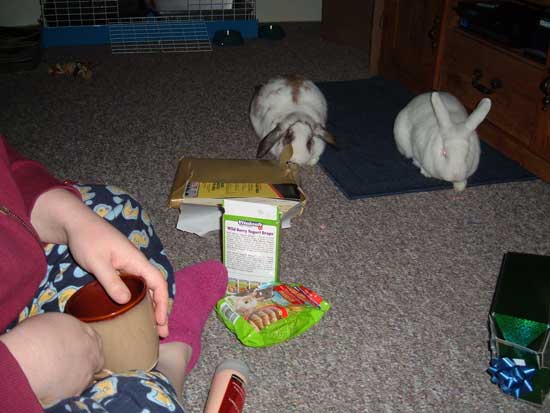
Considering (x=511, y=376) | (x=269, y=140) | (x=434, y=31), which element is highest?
(x=434, y=31)

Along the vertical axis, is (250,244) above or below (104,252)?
below

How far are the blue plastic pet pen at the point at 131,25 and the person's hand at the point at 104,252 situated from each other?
7.32 ft

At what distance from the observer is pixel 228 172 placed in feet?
4.82

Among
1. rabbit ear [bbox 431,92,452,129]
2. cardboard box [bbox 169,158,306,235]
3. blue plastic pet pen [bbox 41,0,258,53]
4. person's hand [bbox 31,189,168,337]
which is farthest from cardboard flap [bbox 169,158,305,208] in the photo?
blue plastic pet pen [bbox 41,0,258,53]

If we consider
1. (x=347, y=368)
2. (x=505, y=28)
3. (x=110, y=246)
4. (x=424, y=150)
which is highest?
(x=505, y=28)

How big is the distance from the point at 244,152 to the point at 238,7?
5.45ft

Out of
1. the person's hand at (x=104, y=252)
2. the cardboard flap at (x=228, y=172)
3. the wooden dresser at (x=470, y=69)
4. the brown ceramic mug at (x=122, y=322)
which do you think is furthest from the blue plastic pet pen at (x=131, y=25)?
the brown ceramic mug at (x=122, y=322)

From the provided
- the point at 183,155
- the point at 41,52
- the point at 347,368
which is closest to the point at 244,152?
the point at 183,155

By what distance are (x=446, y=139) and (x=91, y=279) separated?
105 cm

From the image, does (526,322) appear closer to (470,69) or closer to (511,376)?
(511,376)

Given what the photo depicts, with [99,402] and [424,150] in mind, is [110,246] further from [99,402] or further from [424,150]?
[424,150]

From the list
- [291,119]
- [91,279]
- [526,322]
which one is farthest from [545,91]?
[91,279]

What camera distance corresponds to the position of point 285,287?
1085 millimetres

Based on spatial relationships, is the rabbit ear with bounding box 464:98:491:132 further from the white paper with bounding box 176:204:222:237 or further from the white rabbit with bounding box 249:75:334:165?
the white paper with bounding box 176:204:222:237
